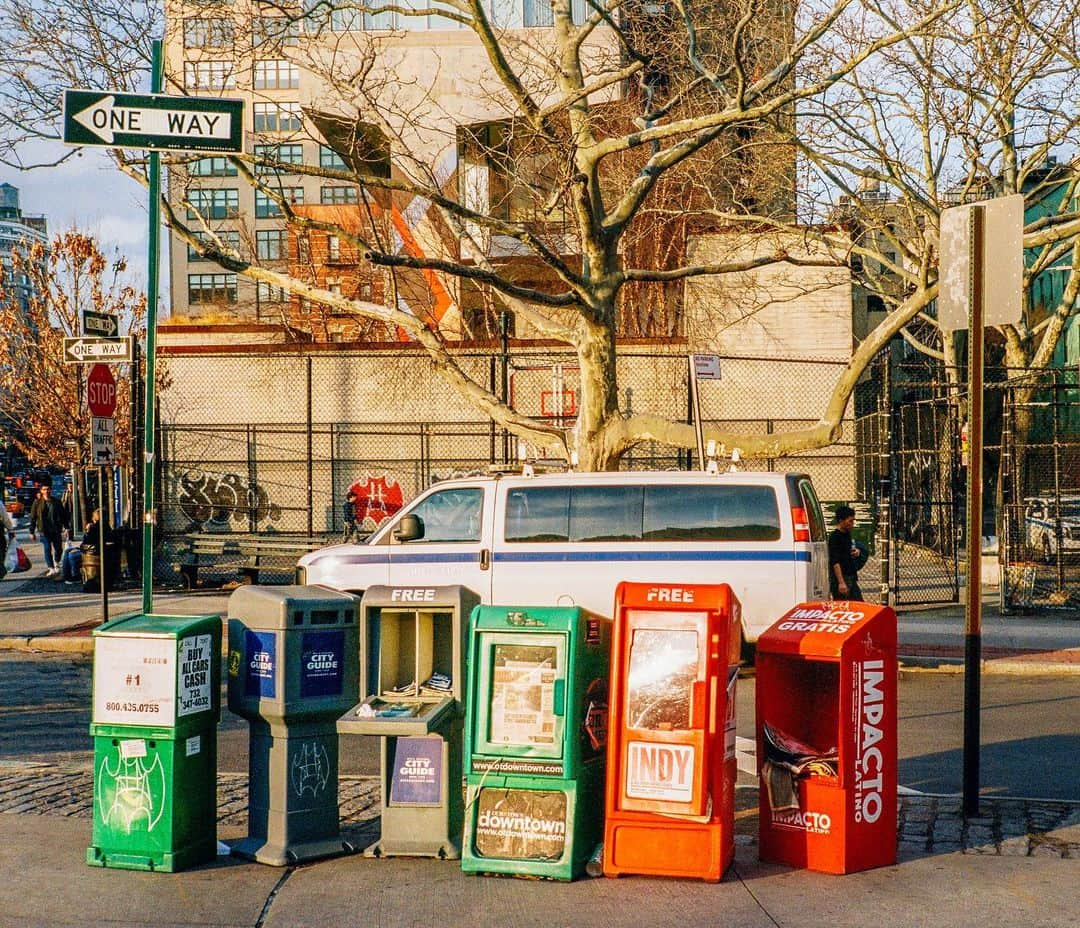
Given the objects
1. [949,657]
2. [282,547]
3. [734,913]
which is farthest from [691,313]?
[734,913]

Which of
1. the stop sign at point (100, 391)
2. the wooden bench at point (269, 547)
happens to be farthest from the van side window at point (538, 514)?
the wooden bench at point (269, 547)

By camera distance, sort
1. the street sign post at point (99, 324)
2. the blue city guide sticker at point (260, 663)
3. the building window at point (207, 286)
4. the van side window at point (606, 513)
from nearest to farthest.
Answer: the blue city guide sticker at point (260, 663) < the van side window at point (606, 513) < the street sign post at point (99, 324) < the building window at point (207, 286)

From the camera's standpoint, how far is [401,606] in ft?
22.3

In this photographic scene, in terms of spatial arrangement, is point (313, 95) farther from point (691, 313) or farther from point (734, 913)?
point (734, 913)

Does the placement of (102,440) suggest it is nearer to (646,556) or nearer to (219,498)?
(646,556)

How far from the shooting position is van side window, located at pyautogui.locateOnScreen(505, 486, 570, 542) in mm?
13766

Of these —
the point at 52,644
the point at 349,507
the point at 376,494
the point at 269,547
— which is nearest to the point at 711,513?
the point at 52,644

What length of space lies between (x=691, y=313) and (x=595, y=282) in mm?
14404

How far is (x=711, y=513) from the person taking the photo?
13.4 m

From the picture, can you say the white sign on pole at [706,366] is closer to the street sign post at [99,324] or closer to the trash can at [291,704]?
the street sign post at [99,324]

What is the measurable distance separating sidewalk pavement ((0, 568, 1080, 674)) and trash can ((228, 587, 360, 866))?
31.8 feet

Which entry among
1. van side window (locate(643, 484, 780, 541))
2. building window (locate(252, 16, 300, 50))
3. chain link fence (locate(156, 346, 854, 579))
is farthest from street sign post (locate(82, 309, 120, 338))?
chain link fence (locate(156, 346, 854, 579))

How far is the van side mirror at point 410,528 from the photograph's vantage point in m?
13.9

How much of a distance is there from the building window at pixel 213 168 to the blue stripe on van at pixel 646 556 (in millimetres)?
6295
